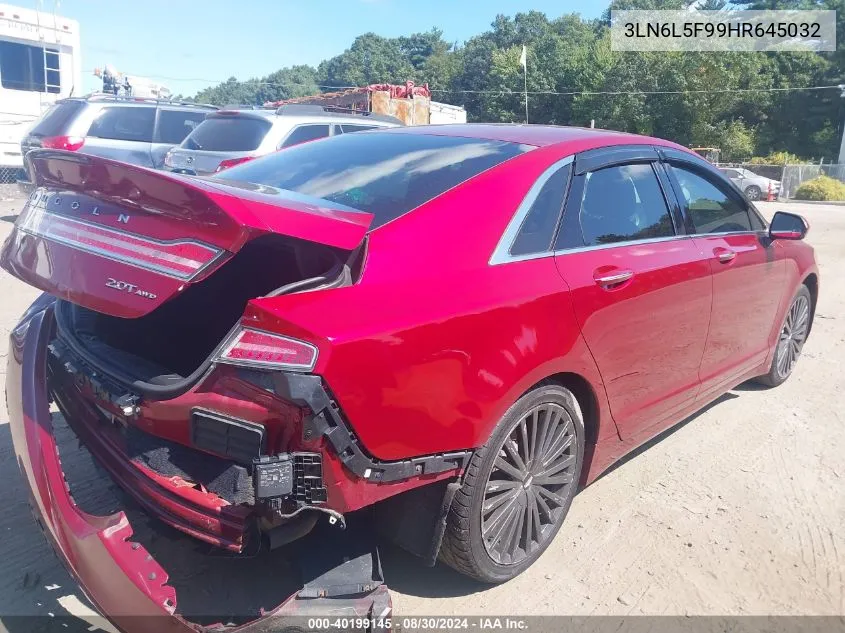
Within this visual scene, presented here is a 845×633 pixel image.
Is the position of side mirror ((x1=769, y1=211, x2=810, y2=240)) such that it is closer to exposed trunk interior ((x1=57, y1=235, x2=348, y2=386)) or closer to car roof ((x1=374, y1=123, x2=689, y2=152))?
car roof ((x1=374, y1=123, x2=689, y2=152))

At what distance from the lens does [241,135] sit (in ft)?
29.5

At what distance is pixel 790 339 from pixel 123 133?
9.90 m

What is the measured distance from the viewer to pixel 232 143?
8.96 m

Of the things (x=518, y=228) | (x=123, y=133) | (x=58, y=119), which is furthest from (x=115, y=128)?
(x=518, y=228)

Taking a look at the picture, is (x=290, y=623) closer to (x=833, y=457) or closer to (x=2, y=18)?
(x=833, y=457)

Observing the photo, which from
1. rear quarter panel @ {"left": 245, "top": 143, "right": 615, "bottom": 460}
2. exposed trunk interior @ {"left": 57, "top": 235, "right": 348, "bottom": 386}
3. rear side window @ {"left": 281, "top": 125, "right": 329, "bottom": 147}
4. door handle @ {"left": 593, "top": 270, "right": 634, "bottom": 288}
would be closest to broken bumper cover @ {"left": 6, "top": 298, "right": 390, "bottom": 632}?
exposed trunk interior @ {"left": 57, "top": 235, "right": 348, "bottom": 386}

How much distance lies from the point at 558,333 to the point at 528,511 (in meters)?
0.72

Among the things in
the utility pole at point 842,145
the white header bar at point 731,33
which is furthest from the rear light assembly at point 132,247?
the utility pole at point 842,145

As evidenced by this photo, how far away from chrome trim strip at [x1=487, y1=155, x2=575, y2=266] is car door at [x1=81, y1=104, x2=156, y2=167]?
9.25 meters

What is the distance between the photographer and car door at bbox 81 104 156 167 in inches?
419

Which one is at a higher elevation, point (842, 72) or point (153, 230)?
point (842, 72)

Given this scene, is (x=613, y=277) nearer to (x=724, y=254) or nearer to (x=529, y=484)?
(x=529, y=484)

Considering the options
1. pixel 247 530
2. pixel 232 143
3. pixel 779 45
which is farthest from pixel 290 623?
pixel 779 45

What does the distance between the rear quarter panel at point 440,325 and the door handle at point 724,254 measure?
4.47ft
